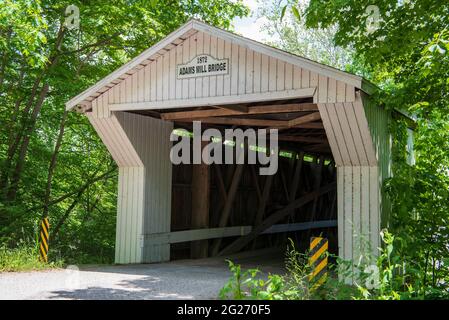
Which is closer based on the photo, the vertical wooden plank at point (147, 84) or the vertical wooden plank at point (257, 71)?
the vertical wooden plank at point (257, 71)

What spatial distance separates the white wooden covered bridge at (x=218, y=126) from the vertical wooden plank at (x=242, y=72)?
0.02m

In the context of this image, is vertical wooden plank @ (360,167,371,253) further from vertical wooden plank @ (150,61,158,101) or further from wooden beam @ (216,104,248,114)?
vertical wooden plank @ (150,61,158,101)

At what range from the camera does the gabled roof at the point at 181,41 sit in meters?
6.55

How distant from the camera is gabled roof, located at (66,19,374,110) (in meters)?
6.55

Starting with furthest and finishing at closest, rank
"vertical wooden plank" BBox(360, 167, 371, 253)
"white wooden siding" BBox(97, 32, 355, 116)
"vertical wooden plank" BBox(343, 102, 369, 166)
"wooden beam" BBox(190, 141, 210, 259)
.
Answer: "wooden beam" BBox(190, 141, 210, 259)
"vertical wooden plank" BBox(360, 167, 371, 253)
"white wooden siding" BBox(97, 32, 355, 116)
"vertical wooden plank" BBox(343, 102, 369, 166)

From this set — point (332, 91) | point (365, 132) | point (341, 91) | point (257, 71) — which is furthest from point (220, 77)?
point (365, 132)

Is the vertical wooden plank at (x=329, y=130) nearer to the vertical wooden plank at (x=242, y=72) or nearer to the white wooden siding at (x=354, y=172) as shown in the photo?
the white wooden siding at (x=354, y=172)

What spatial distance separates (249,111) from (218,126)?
2.54 metres

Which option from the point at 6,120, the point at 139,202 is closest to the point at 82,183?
the point at 6,120

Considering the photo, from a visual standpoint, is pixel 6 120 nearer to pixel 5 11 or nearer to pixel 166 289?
pixel 5 11

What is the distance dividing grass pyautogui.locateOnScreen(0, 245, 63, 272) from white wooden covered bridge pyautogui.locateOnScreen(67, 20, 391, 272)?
1.64 metres

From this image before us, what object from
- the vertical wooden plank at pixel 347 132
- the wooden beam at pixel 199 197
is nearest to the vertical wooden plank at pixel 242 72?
the vertical wooden plank at pixel 347 132

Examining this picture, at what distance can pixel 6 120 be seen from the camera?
1252 centimetres

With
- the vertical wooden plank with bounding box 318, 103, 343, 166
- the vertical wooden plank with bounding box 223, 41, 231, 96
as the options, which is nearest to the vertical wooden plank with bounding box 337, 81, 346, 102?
the vertical wooden plank with bounding box 318, 103, 343, 166
